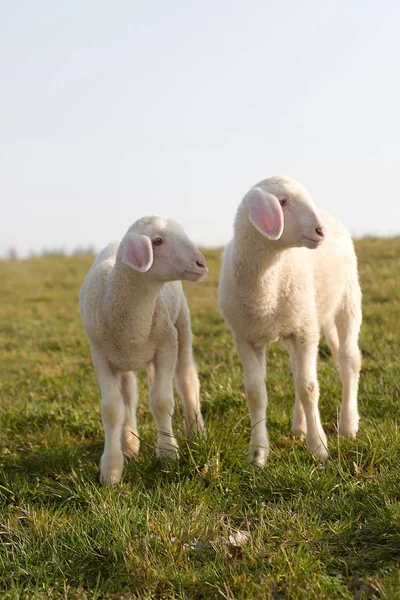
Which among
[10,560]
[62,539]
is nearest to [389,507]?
[62,539]

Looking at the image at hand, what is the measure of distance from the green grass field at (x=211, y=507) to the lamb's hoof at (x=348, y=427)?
0.41 feet

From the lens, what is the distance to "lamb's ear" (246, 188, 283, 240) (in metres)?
3.72

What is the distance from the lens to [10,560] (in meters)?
3.34

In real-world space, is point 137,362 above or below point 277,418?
above

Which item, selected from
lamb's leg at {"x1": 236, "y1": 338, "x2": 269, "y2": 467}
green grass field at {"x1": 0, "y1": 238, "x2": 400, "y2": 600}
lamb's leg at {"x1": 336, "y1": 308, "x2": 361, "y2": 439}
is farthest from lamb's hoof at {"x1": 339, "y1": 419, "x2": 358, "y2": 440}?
lamb's leg at {"x1": 236, "y1": 338, "x2": 269, "y2": 467}

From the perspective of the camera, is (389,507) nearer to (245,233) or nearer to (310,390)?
(310,390)

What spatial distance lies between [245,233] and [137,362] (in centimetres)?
107

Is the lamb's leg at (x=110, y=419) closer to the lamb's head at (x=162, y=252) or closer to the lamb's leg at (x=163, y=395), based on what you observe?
the lamb's leg at (x=163, y=395)

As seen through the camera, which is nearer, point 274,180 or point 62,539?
point 62,539

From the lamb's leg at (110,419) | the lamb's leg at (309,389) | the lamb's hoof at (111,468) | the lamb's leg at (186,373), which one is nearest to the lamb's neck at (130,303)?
the lamb's leg at (110,419)

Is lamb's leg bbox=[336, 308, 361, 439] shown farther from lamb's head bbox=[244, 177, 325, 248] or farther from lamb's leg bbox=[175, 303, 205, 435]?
lamb's head bbox=[244, 177, 325, 248]

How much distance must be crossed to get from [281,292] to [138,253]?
3.31 ft

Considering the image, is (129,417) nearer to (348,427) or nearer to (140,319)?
(140,319)

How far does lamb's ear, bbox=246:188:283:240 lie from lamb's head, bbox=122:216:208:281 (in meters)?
0.39
